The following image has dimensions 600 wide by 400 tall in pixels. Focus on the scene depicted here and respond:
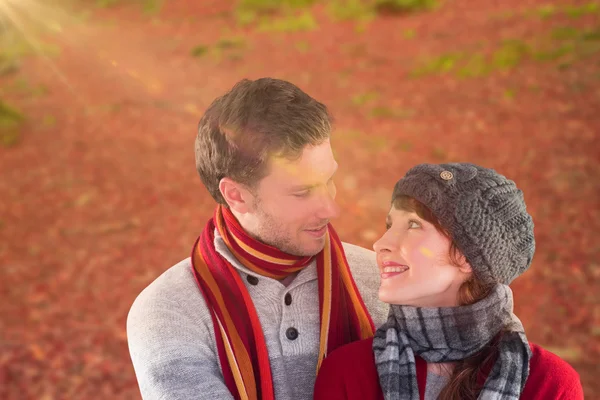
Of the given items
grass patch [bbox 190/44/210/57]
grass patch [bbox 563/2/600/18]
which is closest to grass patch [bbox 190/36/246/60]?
grass patch [bbox 190/44/210/57]

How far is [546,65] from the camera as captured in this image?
8.55 meters

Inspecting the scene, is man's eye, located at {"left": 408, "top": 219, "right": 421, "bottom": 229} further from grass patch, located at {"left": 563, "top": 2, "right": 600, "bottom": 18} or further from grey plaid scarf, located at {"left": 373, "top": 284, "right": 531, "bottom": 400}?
grass patch, located at {"left": 563, "top": 2, "right": 600, "bottom": 18}

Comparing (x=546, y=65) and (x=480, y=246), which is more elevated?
(x=546, y=65)

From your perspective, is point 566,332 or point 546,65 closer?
point 566,332

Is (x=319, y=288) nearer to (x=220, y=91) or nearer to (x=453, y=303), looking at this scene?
(x=453, y=303)

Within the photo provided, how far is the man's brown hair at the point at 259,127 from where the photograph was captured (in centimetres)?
225

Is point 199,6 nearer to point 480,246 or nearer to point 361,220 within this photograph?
point 361,220

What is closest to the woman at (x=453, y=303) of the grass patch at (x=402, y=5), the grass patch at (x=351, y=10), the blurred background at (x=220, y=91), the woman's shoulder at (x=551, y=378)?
the woman's shoulder at (x=551, y=378)

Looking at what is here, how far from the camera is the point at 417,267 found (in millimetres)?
1938

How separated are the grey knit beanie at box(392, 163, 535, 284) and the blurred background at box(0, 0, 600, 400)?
10.1 ft

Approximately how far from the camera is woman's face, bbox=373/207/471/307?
1.94 metres

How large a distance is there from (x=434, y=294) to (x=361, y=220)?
454 cm

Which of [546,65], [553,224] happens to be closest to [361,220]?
[553,224]

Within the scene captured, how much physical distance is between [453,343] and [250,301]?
689mm
